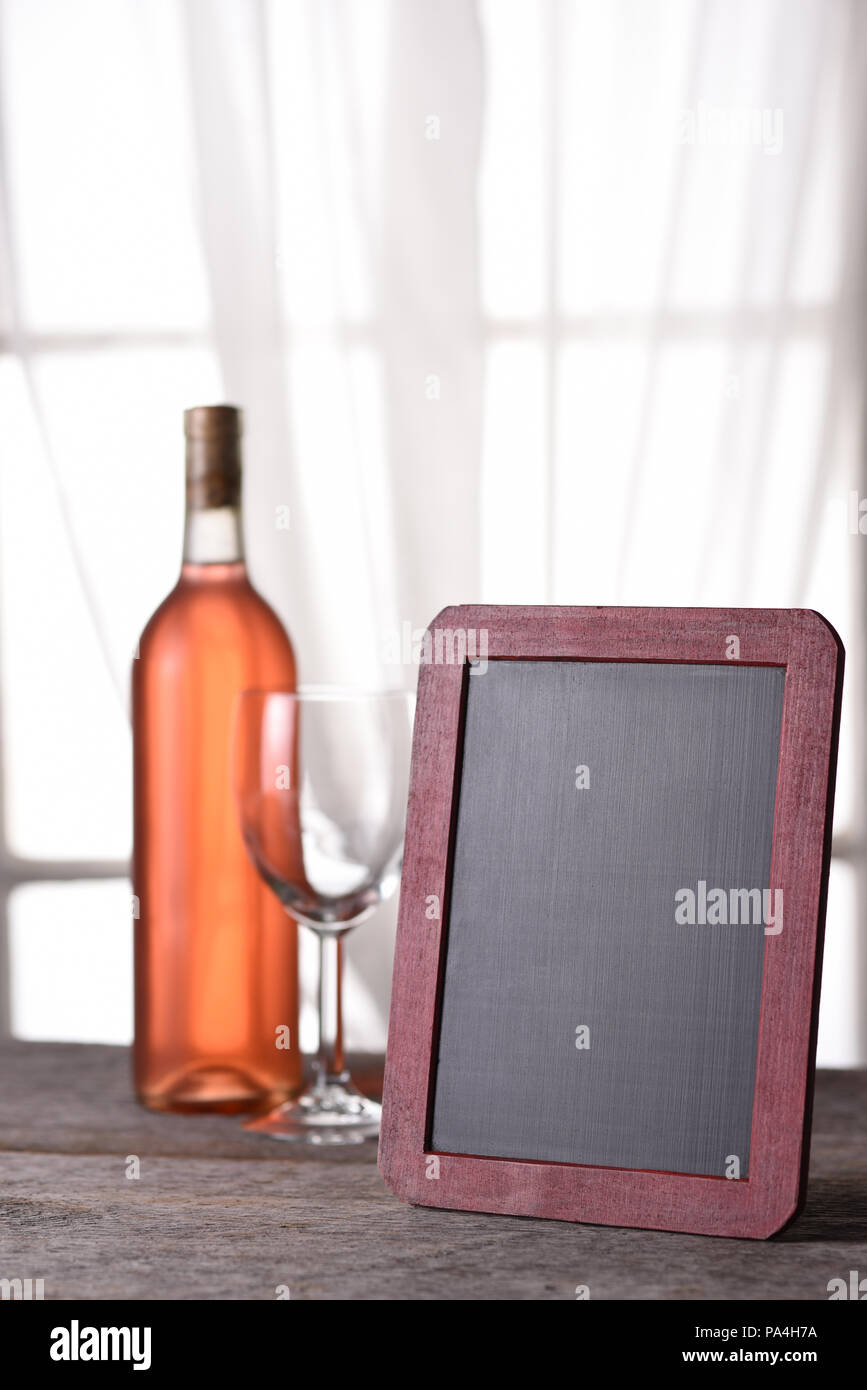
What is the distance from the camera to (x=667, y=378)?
73.6 inches

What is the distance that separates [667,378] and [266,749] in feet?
4.41

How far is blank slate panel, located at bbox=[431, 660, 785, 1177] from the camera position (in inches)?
20.7

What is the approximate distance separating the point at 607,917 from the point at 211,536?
0.98 feet

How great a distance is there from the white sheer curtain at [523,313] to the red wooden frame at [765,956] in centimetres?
126

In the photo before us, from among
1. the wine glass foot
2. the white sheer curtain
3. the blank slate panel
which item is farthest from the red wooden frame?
the white sheer curtain

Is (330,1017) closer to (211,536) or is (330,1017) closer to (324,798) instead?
(324,798)

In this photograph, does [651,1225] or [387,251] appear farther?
[387,251]

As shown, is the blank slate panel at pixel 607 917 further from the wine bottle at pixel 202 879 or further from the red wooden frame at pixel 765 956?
the wine bottle at pixel 202 879

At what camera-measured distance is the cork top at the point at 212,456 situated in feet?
2.33

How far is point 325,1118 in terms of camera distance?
0.68 m

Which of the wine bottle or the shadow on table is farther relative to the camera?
the wine bottle

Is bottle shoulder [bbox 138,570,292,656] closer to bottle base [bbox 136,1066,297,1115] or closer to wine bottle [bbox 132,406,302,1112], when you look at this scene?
wine bottle [bbox 132,406,302,1112]
